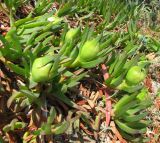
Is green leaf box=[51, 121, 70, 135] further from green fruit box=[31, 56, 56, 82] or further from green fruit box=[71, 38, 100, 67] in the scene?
green fruit box=[71, 38, 100, 67]

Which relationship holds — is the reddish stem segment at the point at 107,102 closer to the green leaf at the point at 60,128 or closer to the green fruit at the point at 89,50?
the green fruit at the point at 89,50

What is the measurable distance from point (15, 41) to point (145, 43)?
1132 mm

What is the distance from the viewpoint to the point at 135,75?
82.1 inches

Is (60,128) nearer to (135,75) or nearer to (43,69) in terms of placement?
(43,69)

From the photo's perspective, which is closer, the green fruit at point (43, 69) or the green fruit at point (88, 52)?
the green fruit at point (43, 69)

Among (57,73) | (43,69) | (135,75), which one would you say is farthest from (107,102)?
(43,69)

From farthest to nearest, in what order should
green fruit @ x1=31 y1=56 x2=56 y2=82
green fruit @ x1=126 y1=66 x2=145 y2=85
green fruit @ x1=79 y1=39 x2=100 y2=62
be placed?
green fruit @ x1=126 y1=66 x2=145 y2=85, green fruit @ x1=79 y1=39 x2=100 y2=62, green fruit @ x1=31 y1=56 x2=56 y2=82

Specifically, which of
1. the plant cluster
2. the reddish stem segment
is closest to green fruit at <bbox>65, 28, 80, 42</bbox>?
the plant cluster

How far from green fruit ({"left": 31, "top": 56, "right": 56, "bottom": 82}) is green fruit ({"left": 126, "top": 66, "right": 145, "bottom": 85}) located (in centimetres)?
50

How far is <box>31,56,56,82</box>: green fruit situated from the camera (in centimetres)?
171

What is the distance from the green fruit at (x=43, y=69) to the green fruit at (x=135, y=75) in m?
0.50

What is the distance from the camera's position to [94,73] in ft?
7.39

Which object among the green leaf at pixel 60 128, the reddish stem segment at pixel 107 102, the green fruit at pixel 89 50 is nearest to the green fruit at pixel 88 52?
the green fruit at pixel 89 50

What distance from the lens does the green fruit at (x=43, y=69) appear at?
171 cm
